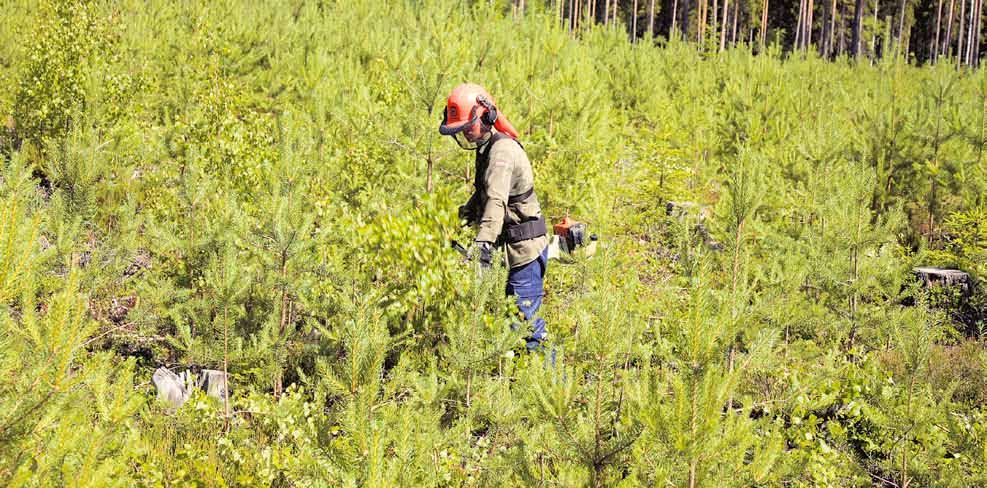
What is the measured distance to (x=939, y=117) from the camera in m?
8.41

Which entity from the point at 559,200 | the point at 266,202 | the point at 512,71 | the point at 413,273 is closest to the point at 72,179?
the point at 266,202

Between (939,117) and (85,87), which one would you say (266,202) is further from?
(939,117)

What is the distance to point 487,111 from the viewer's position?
14.9 ft

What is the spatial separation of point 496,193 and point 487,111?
1.72 ft

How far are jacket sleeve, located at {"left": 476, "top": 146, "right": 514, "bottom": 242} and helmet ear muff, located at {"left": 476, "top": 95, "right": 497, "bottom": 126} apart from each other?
224mm

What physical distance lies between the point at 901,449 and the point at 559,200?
171 inches

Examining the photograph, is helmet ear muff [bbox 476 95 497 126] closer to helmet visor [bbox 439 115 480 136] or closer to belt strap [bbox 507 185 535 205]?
helmet visor [bbox 439 115 480 136]

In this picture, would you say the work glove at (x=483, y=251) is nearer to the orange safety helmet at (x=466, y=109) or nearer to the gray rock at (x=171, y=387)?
the orange safety helmet at (x=466, y=109)

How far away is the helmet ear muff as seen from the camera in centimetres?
451

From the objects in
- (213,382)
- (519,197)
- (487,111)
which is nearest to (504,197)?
(519,197)

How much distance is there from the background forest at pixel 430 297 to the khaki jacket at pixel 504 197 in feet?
0.78

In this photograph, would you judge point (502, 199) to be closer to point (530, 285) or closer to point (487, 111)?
point (487, 111)

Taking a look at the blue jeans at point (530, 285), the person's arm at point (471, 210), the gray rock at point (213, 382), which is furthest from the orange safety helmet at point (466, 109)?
the gray rock at point (213, 382)

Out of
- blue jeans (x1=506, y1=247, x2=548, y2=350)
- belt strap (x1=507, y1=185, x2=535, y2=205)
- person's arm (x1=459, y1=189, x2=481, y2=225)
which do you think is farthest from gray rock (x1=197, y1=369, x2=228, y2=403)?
belt strap (x1=507, y1=185, x2=535, y2=205)
